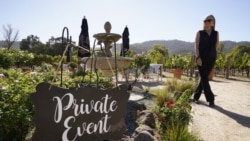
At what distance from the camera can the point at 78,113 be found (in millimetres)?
1608

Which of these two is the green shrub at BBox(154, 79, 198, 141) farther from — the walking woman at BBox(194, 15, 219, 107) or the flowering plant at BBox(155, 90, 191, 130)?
the walking woman at BBox(194, 15, 219, 107)

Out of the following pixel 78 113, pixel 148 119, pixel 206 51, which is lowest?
pixel 148 119

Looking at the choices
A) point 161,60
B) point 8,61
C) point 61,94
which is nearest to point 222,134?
point 61,94

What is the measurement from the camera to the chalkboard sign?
57.6 inches

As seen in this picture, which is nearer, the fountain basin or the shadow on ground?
the shadow on ground

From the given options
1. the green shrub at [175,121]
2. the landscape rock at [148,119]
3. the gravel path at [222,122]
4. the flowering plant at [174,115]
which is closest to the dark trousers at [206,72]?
the gravel path at [222,122]

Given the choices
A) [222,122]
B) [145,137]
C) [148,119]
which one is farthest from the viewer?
[222,122]

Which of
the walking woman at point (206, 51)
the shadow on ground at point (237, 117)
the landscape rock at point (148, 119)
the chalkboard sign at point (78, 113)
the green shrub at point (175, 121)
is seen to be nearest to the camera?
the chalkboard sign at point (78, 113)

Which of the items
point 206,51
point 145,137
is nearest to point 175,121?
point 145,137

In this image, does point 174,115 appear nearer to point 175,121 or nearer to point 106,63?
point 175,121

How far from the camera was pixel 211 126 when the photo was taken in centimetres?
371

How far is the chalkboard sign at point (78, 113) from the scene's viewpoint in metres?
1.46

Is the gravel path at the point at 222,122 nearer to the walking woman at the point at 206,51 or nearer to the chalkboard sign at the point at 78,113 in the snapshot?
the walking woman at the point at 206,51

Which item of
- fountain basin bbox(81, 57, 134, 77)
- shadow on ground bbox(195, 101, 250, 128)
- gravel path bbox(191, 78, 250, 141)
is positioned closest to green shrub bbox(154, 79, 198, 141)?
gravel path bbox(191, 78, 250, 141)
